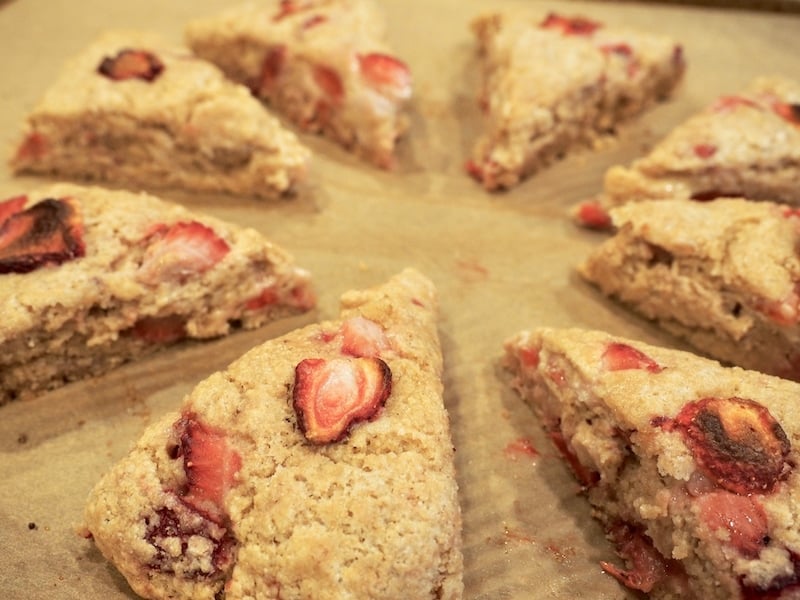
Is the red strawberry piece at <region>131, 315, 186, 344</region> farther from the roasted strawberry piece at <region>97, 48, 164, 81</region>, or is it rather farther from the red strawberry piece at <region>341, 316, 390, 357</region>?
the roasted strawberry piece at <region>97, 48, 164, 81</region>

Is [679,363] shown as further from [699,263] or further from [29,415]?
[29,415]

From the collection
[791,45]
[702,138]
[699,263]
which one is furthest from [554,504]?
[791,45]

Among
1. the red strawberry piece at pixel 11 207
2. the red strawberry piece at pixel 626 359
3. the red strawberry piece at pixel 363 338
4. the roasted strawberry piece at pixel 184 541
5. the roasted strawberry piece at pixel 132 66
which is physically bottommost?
the roasted strawberry piece at pixel 184 541

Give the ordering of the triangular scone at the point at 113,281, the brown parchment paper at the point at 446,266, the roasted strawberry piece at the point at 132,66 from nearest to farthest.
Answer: the brown parchment paper at the point at 446,266 < the triangular scone at the point at 113,281 < the roasted strawberry piece at the point at 132,66

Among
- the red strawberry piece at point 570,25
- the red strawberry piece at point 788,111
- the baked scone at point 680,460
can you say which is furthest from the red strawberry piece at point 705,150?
the baked scone at point 680,460

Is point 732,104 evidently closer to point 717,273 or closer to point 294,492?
point 717,273

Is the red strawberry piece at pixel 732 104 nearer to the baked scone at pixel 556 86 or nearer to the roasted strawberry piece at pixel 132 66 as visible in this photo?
the baked scone at pixel 556 86

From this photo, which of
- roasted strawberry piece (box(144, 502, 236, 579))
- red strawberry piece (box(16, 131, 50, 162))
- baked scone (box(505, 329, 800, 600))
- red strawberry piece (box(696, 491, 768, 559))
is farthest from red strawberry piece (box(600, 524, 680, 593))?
red strawberry piece (box(16, 131, 50, 162))
